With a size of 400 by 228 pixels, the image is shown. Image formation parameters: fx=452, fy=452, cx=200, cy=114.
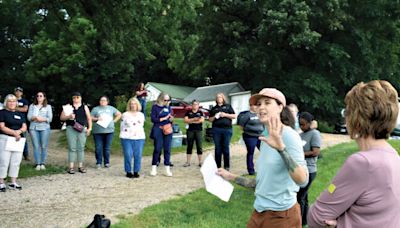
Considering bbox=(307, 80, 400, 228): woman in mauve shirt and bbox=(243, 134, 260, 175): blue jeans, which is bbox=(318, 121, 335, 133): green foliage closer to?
bbox=(243, 134, 260, 175): blue jeans

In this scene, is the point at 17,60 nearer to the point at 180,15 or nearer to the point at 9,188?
the point at 180,15

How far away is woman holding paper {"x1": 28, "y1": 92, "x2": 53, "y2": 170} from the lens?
10664 mm

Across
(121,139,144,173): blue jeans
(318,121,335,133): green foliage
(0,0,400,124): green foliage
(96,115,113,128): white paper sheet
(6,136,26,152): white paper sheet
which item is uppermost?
(0,0,400,124): green foliage

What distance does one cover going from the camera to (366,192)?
7.22 ft

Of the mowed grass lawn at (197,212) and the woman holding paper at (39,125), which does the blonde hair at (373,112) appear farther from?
the woman holding paper at (39,125)

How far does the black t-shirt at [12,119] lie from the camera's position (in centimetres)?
859

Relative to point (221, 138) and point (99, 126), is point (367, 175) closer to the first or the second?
point (221, 138)

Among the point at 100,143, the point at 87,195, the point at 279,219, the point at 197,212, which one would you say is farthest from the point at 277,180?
the point at 100,143

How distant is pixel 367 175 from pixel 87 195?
261 inches

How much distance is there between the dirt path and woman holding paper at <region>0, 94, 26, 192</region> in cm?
40

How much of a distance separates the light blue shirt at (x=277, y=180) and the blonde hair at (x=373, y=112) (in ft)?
3.47

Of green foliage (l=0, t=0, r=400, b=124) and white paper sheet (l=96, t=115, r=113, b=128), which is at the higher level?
green foliage (l=0, t=0, r=400, b=124)

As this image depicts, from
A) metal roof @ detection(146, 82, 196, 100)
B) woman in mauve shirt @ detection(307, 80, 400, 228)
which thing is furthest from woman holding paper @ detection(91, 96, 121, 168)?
metal roof @ detection(146, 82, 196, 100)

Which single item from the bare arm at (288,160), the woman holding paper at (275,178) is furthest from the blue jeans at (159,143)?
the bare arm at (288,160)
